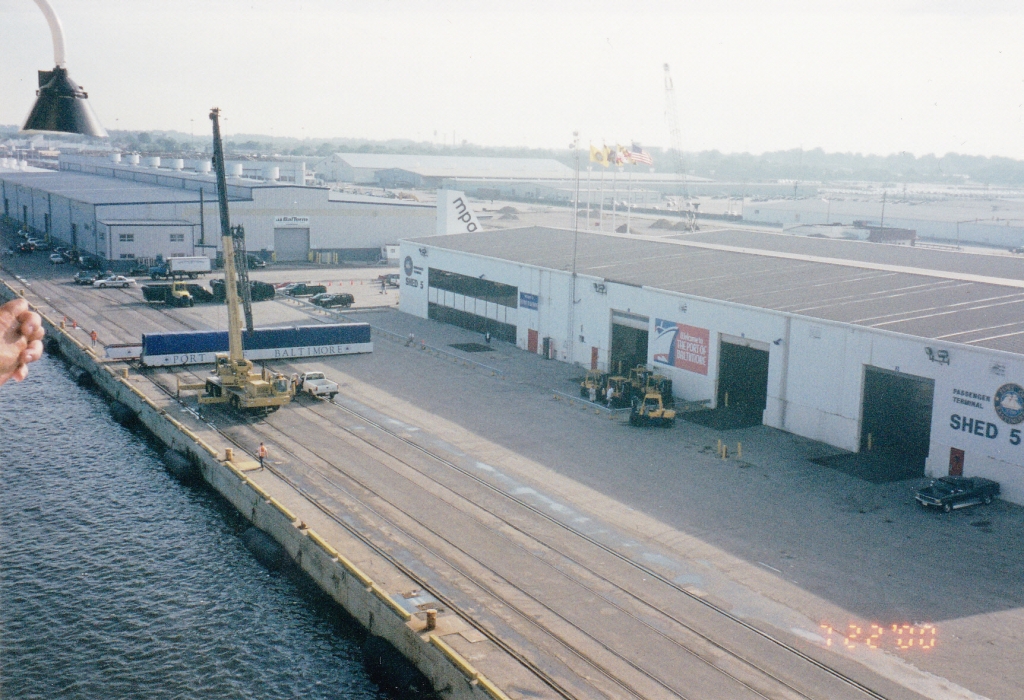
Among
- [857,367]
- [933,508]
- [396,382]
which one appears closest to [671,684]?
[933,508]

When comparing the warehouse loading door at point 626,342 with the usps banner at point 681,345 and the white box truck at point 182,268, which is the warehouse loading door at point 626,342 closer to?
the usps banner at point 681,345

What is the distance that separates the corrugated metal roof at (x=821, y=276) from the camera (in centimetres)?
4009

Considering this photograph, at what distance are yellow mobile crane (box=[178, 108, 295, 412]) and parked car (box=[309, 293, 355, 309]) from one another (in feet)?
83.4

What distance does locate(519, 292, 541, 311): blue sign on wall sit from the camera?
191 feet

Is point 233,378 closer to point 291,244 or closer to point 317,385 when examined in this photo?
point 317,385

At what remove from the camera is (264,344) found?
175ft

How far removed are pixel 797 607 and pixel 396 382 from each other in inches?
1127

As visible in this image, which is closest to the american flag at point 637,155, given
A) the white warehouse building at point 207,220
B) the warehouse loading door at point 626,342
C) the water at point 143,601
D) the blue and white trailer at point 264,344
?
the white warehouse building at point 207,220

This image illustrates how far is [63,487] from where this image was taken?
35.3m

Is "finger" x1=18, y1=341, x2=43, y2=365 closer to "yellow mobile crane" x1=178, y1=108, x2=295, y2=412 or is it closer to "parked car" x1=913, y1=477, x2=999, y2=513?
"parked car" x1=913, y1=477, x2=999, y2=513

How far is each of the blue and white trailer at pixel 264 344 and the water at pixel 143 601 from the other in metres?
13.1

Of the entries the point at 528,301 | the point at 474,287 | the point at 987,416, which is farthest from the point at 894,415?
the point at 474,287

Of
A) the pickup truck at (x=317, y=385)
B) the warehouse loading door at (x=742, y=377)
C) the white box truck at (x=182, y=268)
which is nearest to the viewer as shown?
the pickup truck at (x=317, y=385)
